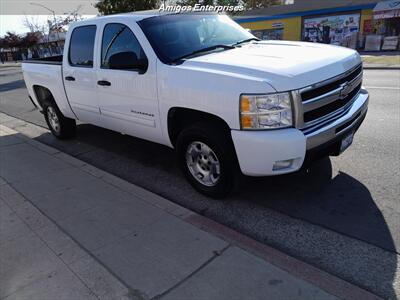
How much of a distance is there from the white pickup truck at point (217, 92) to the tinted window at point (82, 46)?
18mm

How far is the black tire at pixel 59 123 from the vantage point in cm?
669

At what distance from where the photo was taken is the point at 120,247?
320 cm

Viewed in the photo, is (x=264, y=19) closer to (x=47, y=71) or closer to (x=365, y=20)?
(x=365, y=20)

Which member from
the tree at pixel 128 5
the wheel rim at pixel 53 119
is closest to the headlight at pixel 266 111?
the wheel rim at pixel 53 119

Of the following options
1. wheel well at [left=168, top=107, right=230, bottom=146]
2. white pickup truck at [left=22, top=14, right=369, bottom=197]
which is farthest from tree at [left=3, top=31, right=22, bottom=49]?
wheel well at [left=168, top=107, right=230, bottom=146]

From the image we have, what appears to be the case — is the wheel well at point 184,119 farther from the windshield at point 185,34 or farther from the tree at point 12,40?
the tree at point 12,40

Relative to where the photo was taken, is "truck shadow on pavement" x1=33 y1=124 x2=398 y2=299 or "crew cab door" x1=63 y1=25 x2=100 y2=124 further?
"crew cab door" x1=63 y1=25 x2=100 y2=124

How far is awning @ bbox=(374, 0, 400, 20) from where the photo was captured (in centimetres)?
2528

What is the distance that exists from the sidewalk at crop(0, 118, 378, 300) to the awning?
1077 inches

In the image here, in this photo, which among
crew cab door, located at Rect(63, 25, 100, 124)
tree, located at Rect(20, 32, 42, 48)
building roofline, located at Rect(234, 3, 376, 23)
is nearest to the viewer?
crew cab door, located at Rect(63, 25, 100, 124)

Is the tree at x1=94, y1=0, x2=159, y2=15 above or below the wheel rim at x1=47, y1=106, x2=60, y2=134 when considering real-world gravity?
above

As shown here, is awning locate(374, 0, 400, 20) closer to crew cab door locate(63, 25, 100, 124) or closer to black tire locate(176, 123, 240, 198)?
crew cab door locate(63, 25, 100, 124)

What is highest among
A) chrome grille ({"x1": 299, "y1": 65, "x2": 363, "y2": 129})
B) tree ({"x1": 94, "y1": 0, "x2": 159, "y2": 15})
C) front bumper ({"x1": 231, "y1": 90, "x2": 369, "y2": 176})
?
tree ({"x1": 94, "y1": 0, "x2": 159, "y2": 15})

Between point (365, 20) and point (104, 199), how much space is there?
94.1 feet
